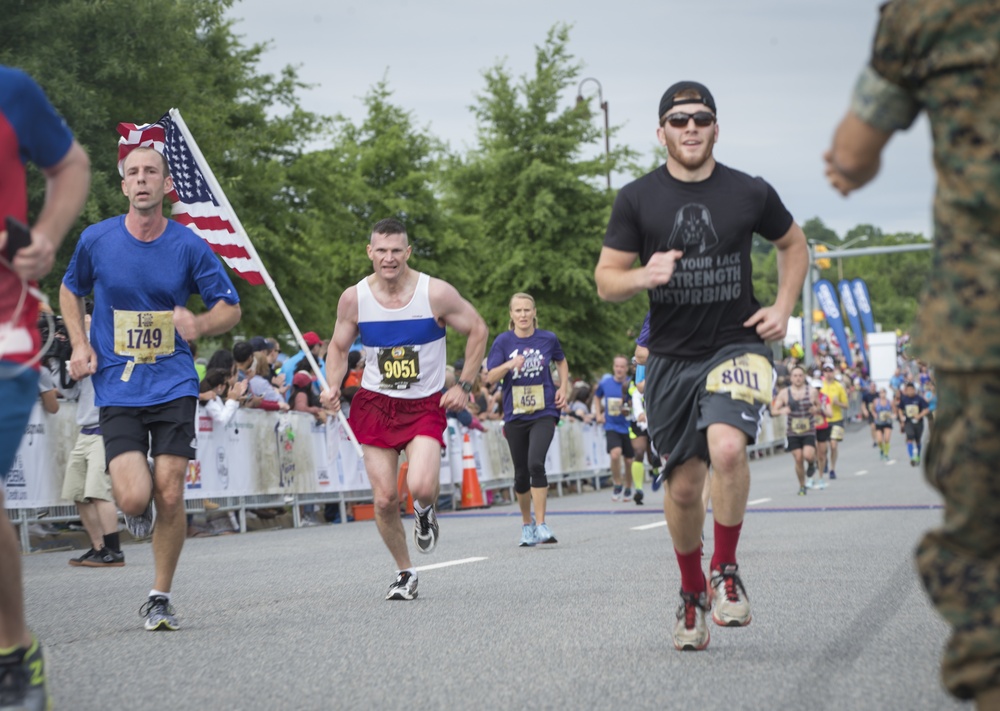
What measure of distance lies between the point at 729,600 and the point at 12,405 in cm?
296

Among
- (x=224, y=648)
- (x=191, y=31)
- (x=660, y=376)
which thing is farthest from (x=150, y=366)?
(x=191, y=31)

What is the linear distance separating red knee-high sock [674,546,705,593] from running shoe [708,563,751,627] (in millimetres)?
185

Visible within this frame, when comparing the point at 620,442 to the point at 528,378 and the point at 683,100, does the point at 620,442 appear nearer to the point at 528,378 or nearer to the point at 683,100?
the point at 528,378

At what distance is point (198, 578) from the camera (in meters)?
10.3

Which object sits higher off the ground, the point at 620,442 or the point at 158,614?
the point at 620,442

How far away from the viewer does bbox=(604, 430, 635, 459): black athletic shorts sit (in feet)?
76.4

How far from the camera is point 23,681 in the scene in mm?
4395

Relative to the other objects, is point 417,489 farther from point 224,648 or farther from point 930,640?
point 930,640

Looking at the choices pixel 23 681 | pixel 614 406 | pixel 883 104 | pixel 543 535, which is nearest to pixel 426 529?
pixel 543 535

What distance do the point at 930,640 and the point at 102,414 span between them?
396 cm

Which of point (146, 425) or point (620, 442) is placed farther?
point (620, 442)

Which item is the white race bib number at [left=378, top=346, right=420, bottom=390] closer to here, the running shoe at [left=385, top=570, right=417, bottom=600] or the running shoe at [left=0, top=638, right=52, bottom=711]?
the running shoe at [left=385, top=570, right=417, bottom=600]

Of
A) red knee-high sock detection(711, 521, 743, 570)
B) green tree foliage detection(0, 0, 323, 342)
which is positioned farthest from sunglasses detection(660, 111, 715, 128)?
green tree foliage detection(0, 0, 323, 342)

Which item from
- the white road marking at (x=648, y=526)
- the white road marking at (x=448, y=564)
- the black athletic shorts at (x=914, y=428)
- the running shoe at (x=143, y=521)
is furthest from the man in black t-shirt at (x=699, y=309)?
the black athletic shorts at (x=914, y=428)
